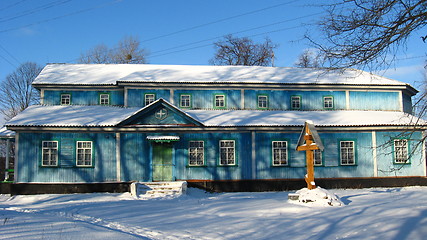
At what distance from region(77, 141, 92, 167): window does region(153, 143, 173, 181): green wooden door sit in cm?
332

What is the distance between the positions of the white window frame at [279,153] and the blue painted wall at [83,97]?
9600 millimetres

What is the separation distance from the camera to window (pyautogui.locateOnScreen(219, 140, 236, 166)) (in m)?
20.3

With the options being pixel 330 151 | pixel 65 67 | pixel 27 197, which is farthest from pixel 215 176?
pixel 65 67

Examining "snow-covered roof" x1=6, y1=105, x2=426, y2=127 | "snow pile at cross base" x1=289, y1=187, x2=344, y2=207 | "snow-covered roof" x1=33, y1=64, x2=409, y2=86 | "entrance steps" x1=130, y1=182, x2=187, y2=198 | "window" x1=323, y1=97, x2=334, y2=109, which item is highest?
"snow-covered roof" x1=33, y1=64, x2=409, y2=86

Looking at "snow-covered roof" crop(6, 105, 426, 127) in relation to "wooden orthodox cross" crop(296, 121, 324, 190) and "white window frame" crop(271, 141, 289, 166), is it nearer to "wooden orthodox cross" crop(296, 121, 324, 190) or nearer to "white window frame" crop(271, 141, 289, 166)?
"white window frame" crop(271, 141, 289, 166)

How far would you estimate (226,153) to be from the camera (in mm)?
20359

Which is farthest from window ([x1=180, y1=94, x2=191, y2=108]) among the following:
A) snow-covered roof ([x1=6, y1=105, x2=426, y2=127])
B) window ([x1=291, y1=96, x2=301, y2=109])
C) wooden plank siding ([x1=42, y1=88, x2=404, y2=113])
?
window ([x1=291, y1=96, x2=301, y2=109])

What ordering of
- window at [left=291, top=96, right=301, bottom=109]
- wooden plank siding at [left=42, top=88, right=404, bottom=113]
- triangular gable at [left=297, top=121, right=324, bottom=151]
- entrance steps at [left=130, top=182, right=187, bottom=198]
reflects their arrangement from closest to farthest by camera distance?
triangular gable at [left=297, top=121, right=324, bottom=151]
entrance steps at [left=130, top=182, right=187, bottom=198]
wooden plank siding at [left=42, top=88, right=404, bottom=113]
window at [left=291, top=96, right=301, bottom=109]

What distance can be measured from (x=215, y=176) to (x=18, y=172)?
9966 millimetres

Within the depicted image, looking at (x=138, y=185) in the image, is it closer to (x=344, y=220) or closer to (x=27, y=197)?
(x=27, y=197)

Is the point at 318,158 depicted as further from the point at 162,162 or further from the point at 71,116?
the point at 71,116

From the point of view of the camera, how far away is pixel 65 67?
2641 centimetres

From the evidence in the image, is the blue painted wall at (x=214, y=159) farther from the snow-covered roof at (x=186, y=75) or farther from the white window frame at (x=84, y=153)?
the white window frame at (x=84, y=153)

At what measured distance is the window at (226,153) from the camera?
20312 millimetres
